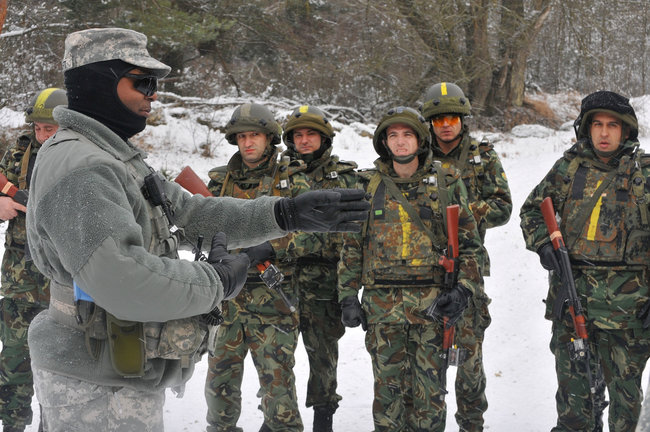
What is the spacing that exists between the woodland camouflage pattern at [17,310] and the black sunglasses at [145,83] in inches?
101

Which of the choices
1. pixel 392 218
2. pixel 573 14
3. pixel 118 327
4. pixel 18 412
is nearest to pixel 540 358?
pixel 392 218

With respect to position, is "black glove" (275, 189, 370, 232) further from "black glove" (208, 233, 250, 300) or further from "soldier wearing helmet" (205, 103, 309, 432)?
"soldier wearing helmet" (205, 103, 309, 432)

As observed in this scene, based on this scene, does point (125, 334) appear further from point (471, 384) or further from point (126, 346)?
point (471, 384)

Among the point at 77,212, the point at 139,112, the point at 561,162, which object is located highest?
the point at 561,162

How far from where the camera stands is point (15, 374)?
14.4 feet

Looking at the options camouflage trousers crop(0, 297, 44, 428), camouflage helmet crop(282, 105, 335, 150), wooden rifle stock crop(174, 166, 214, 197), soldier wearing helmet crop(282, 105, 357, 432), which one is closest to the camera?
wooden rifle stock crop(174, 166, 214, 197)

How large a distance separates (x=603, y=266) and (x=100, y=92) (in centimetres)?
318

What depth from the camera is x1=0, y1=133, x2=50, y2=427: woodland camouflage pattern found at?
173 inches

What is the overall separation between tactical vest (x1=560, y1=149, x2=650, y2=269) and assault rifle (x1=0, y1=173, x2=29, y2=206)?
3624 mm

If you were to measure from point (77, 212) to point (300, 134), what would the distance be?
10.5 ft

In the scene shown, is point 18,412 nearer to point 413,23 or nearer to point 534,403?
point 534,403

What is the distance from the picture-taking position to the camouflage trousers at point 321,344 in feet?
15.3

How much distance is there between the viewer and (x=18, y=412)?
4.39 meters

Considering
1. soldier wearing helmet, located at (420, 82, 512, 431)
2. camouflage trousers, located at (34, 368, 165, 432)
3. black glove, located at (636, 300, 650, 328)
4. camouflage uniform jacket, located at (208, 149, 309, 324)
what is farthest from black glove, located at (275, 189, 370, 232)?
black glove, located at (636, 300, 650, 328)
